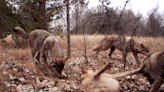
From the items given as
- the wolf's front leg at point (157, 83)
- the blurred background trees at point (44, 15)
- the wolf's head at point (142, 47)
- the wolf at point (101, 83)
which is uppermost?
the blurred background trees at point (44, 15)

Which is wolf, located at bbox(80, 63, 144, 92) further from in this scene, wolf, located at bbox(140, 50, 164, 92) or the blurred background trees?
the blurred background trees

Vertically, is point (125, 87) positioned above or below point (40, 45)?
below

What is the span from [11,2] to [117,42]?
5.50 metres

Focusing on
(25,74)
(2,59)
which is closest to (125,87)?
(25,74)

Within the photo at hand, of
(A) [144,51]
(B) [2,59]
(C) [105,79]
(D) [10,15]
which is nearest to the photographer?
(C) [105,79]

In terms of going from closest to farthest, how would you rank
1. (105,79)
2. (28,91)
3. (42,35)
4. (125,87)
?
1. (105,79)
2. (28,91)
3. (125,87)
4. (42,35)

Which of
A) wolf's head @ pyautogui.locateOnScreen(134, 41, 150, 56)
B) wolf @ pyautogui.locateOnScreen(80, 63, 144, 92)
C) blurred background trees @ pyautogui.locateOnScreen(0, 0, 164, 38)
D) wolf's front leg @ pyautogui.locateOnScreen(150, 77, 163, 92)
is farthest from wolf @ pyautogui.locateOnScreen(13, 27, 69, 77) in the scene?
wolf's head @ pyautogui.locateOnScreen(134, 41, 150, 56)

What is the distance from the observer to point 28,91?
1997 millimetres

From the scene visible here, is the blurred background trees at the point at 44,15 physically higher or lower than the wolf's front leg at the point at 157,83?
higher

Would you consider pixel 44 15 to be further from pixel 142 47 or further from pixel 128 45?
pixel 142 47

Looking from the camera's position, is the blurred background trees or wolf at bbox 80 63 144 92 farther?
the blurred background trees

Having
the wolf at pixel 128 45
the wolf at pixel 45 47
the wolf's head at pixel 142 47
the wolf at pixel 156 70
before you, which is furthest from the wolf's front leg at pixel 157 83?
the wolf at pixel 45 47

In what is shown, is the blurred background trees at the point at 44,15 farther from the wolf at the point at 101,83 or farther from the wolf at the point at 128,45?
the wolf at the point at 101,83

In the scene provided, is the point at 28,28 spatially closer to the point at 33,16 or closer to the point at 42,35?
the point at 33,16
